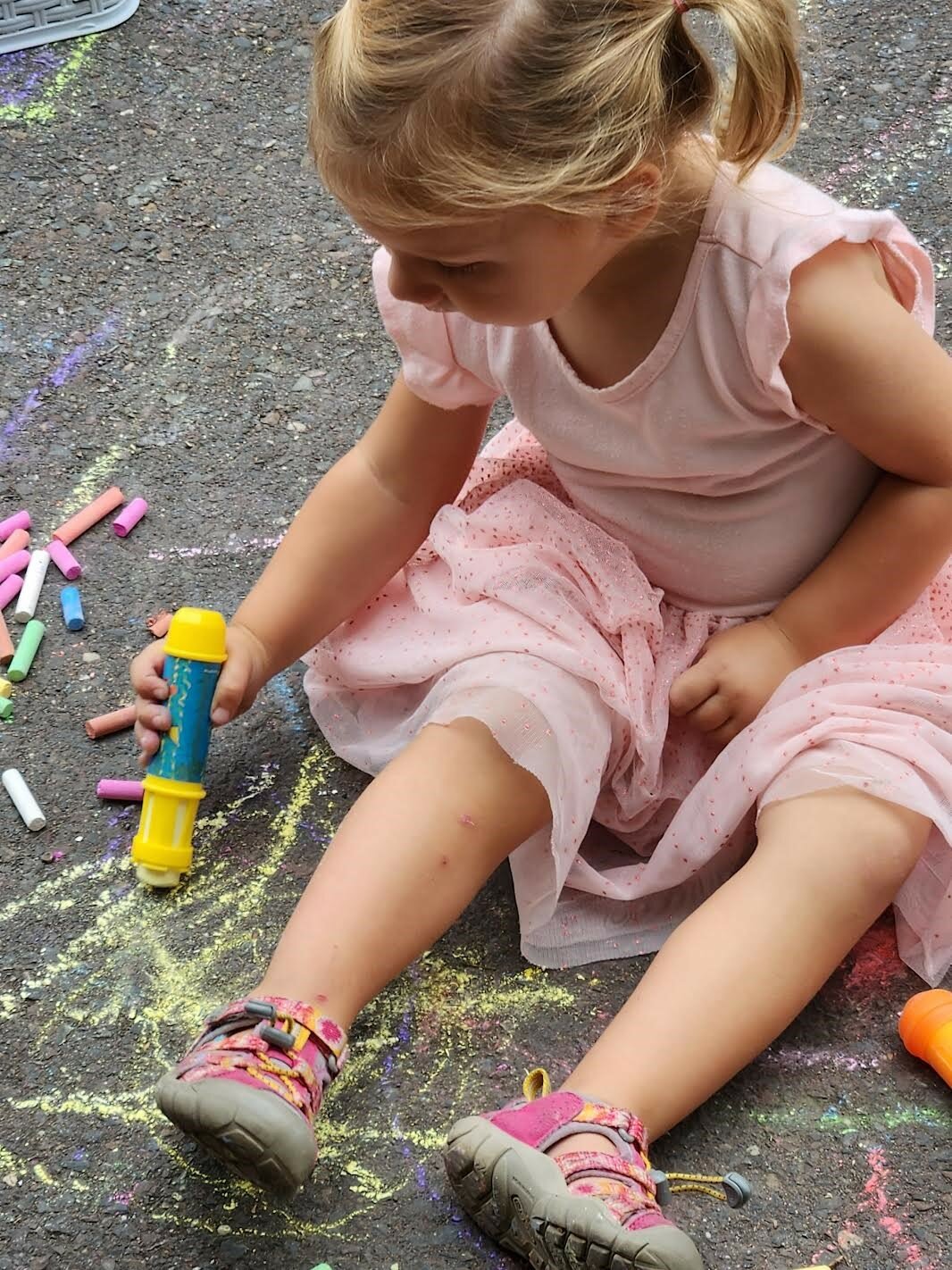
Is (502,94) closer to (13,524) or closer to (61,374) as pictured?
(13,524)

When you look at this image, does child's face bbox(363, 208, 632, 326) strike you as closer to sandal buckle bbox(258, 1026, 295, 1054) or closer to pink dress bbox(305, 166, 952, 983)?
pink dress bbox(305, 166, 952, 983)

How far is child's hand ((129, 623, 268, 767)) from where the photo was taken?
1.24 meters

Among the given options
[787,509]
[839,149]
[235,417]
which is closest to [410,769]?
[787,509]

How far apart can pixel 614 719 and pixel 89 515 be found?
2.16ft

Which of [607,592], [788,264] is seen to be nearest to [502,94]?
[788,264]

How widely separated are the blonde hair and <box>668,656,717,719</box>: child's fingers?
0.38 m

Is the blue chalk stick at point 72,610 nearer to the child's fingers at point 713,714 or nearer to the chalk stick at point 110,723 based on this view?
the chalk stick at point 110,723

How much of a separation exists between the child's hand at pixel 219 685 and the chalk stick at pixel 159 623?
17 centimetres

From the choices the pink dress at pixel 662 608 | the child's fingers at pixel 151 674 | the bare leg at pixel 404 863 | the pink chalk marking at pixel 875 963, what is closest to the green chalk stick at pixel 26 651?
the child's fingers at pixel 151 674

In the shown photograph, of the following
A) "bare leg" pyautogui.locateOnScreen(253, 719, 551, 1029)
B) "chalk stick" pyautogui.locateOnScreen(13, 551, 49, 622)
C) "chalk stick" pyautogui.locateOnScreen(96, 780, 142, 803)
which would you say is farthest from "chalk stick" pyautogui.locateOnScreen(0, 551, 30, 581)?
"bare leg" pyautogui.locateOnScreen(253, 719, 551, 1029)

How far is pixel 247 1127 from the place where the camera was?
934mm

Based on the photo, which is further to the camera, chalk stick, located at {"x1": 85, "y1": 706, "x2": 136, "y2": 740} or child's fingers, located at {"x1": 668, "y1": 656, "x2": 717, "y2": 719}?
chalk stick, located at {"x1": 85, "y1": 706, "x2": 136, "y2": 740}

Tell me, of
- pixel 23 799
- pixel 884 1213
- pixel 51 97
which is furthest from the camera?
pixel 51 97

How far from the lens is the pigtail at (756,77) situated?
0.96m
